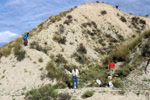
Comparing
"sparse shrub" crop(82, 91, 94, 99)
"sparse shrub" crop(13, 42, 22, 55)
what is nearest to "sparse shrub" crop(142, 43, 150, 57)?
"sparse shrub" crop(82, 91, 94, 99)

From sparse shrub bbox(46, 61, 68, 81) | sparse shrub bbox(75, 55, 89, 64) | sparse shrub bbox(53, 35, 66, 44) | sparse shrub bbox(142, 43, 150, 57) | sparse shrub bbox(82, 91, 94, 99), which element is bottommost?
sparse shrub bbox(82, 91, 94, 99)

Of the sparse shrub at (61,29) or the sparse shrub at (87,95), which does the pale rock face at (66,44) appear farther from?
the sparse shrub at (87,95)

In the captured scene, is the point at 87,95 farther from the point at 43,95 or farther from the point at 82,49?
the point at 82,49

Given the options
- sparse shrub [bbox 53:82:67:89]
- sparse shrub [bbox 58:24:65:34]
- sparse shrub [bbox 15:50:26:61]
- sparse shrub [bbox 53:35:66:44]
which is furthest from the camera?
sparse shrub [bbox 58:24:65:34]

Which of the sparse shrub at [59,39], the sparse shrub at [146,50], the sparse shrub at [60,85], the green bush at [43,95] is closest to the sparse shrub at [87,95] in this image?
the green bush at [43,95]

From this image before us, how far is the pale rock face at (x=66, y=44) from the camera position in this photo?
14023 mm

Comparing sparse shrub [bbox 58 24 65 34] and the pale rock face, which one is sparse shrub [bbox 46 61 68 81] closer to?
the pale rock face

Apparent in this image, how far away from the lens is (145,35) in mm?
16922

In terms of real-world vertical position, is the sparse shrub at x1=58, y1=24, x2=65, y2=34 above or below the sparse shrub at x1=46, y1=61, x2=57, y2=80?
above

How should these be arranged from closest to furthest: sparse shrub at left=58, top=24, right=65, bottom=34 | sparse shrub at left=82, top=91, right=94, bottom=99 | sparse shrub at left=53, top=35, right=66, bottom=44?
sparse shrub at left=82, top=91, right=94, bottom=99
sparse shrub at left=53, top=35, right=66, bottom=44
sparse shrub at left=58, top=24, right=65, bottom=34

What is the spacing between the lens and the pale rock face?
14.0 metres

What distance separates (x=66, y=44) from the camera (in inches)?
858

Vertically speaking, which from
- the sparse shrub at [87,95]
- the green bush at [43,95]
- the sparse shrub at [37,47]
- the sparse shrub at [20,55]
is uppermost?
the sparse shrub at [37,47]

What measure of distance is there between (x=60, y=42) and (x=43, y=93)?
39.7ft
